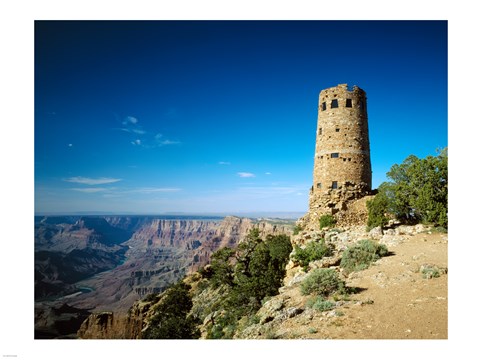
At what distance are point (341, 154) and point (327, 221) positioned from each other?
380cm

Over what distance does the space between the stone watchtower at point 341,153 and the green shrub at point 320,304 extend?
9.64 m

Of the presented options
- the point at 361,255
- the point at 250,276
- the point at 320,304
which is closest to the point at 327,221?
the point at 361,255

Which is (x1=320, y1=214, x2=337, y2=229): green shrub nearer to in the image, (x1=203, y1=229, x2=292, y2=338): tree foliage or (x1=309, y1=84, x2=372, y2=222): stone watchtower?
(x1=309, y1=84, x2=372, y2=222): stone watchtower

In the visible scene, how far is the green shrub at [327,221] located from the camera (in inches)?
650

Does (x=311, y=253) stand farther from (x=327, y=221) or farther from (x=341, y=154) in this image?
(x=341, y=154)

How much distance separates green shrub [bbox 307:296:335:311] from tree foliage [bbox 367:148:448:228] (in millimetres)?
8497

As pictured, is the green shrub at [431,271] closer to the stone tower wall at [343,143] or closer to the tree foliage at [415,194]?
the tree foliage at [415,194]

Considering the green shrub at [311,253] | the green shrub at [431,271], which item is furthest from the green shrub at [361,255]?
the green shrub at [431,271]

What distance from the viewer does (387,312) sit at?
270 inches
